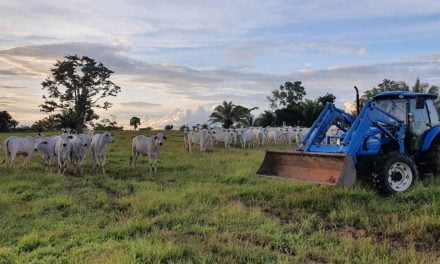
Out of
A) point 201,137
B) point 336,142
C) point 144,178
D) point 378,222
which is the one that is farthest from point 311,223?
point 201,137

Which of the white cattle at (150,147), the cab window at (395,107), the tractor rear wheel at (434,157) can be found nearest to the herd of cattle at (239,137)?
the white cattle at (150,147)

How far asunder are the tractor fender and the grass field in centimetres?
93

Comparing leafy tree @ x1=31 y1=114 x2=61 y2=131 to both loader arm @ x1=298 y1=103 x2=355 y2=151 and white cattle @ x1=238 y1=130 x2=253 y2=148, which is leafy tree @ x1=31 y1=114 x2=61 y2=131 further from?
loader arm @ x1=298 y1=103 x2=355 y2=151

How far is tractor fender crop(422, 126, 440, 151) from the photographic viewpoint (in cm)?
1209

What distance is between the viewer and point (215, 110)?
52.9 metres

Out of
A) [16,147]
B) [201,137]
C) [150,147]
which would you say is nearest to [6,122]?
[201,137]

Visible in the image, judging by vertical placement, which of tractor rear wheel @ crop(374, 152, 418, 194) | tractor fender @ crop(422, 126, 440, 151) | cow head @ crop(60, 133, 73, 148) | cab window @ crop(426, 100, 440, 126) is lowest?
tractor rear wheel @ crop(374, 152, 418, 194)

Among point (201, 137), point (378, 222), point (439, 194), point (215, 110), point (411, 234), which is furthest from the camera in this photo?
point (215, 110)

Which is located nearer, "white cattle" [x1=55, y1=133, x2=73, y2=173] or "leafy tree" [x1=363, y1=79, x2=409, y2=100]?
"white cattle" [x1=55, y1=133, x2=73, y2=173]

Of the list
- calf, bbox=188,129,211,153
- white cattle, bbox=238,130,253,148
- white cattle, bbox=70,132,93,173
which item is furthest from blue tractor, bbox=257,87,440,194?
white cattle, bbox=238,130,253,148

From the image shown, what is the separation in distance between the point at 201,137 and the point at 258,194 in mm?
16966

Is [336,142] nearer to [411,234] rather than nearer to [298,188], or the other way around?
[298,188]

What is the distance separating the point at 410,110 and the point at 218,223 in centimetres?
639

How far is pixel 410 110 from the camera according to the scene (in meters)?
12.3
